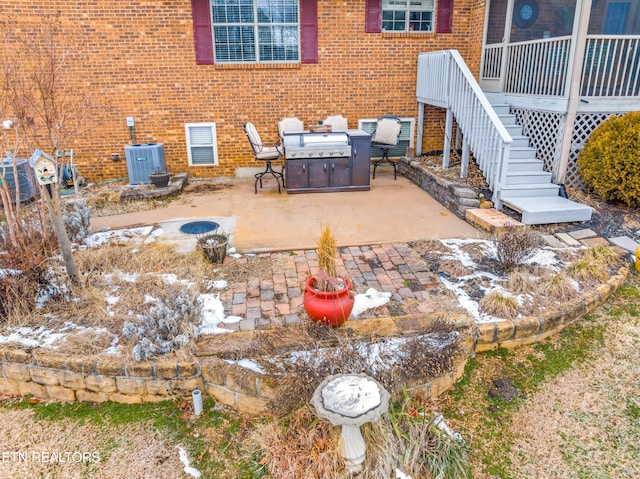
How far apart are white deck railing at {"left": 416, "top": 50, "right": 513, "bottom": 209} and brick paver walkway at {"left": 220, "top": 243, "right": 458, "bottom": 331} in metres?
1.98

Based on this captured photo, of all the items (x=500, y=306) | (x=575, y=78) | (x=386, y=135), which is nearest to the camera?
(x=500, y=306)

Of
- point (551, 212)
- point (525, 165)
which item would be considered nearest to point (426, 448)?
point (551, 212)

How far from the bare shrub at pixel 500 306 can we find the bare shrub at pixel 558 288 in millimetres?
407

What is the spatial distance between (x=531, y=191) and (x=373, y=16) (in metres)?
4.27

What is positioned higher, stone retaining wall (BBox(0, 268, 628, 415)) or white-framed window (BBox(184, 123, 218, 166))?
white-framed window (BBox(184, 123, 218, 166))

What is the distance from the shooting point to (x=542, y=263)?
461 cm

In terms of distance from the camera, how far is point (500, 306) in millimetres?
3764

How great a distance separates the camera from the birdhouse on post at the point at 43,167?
3.62 meters

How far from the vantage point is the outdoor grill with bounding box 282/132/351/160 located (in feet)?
23.3

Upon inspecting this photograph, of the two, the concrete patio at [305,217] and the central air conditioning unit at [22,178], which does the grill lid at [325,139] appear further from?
the central air conditioning unit at [22,178]

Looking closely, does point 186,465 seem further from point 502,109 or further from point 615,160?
point 502,109

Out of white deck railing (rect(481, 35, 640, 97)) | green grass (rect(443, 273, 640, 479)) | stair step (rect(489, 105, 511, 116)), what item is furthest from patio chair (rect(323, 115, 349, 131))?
green grass (rect(443, 273, 640, 479))

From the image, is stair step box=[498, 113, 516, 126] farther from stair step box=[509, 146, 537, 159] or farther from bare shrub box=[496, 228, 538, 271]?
bare shrub box=[496, 228, 538, 271]

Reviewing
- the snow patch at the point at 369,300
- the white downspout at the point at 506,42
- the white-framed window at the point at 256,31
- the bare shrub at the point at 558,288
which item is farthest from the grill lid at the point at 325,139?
the bare shrub at the point at 558,288
